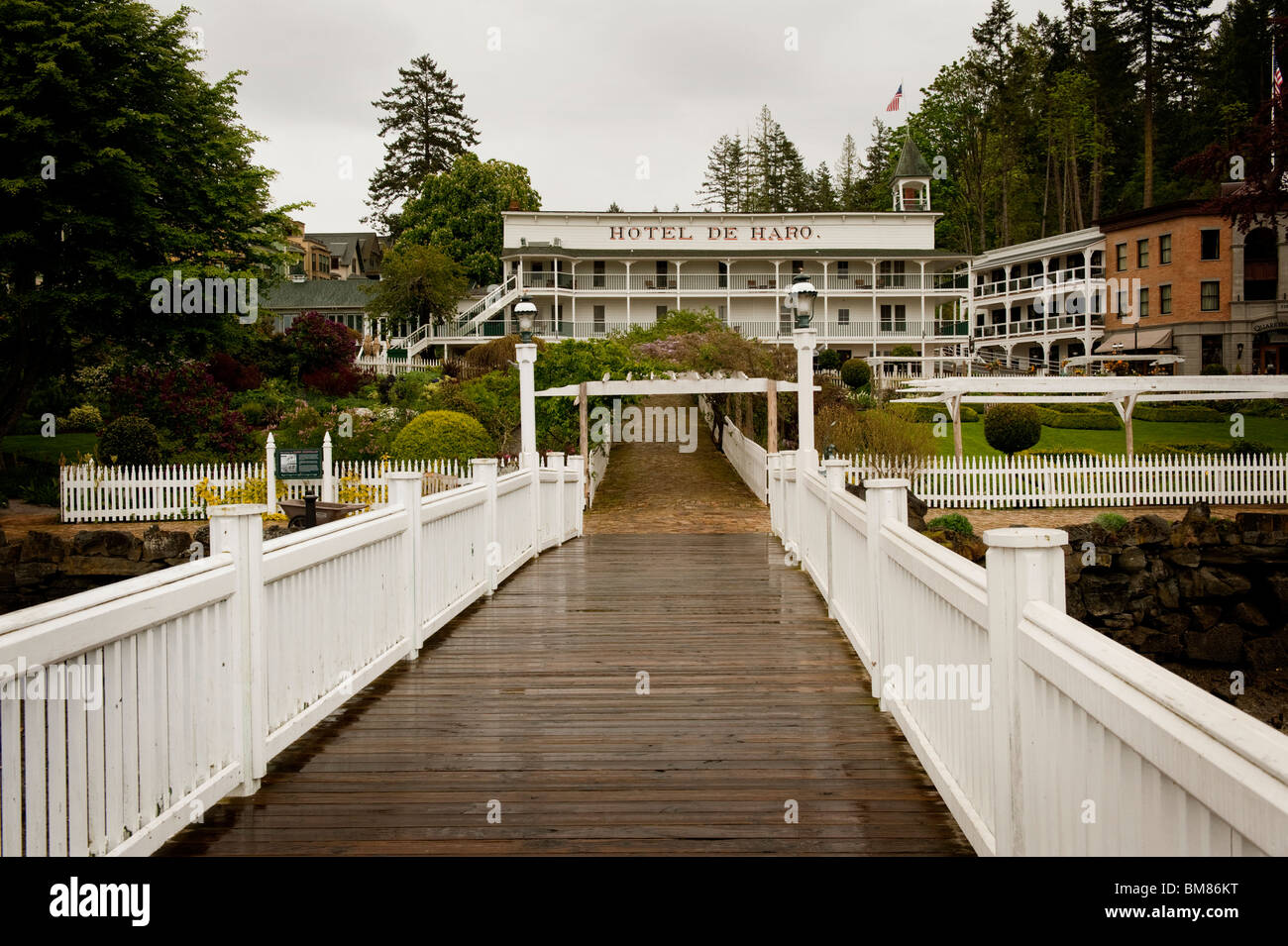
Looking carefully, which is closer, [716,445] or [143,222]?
[143,222]

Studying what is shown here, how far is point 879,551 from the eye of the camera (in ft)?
20.2

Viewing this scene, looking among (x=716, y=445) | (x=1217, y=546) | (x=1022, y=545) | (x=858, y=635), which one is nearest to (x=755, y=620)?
(x=858, y=635)

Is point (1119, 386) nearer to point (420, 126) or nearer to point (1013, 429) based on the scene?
point (1013, 429)

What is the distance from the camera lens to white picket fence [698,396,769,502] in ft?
81.3

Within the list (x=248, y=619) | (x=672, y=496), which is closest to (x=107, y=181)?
(x=672, y=496)

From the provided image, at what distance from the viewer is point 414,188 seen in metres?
74.6

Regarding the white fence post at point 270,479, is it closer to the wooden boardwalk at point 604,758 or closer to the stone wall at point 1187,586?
the wooden boardwalk at point 604,758

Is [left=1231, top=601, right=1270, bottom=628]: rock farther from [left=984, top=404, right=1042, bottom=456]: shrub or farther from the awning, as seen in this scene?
the awning

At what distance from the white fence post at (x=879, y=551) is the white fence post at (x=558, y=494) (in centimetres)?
956

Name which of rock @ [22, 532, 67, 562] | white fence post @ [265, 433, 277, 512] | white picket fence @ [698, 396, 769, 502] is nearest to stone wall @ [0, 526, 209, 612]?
rock @ [22, 532, 67, 562]

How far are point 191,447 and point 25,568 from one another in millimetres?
9366

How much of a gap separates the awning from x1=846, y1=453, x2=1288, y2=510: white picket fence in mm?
22762

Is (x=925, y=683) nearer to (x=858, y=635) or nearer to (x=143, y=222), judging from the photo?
(x=858, y=635)

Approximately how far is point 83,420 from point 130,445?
9.40 m
